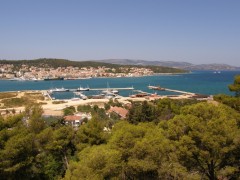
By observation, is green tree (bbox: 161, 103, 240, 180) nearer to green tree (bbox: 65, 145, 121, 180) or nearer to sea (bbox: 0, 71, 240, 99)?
green tree (bbox: 65, 145, 121, 180)

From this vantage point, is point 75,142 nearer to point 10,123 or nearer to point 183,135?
point 10,123

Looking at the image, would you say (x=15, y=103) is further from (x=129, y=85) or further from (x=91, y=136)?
(x=129, y=85)

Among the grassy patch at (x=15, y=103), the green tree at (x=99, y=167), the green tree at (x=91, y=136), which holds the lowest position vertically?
the grassy patch at (x=15, y=103)

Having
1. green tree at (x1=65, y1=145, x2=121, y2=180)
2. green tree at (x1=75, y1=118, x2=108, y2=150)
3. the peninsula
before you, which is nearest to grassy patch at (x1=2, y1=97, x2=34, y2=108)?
green tree at (x1=75, y1=118, x2=108, y2=150)

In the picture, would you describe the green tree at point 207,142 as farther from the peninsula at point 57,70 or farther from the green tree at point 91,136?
the peninsula at point 57,70

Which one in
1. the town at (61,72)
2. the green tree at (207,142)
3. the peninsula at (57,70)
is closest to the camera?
the green tree at (207,142)

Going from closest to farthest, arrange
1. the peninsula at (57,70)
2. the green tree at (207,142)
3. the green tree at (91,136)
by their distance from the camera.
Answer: the green tree at (207,142)
the green tree at (91,136)
the peninsula at (57,70)

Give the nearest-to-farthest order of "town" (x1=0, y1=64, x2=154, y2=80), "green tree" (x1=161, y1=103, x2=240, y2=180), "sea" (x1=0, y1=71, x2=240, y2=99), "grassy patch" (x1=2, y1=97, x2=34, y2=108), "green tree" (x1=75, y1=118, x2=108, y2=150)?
"green tree" (x1=161, y1=103, x2=240, y2=180)
"green tree" (x1=75, y1=118, x2=108, y2=150)
"grassy patch" (x1=2, y1=97, x2=34, y2=108)
"sea" (x1=0, y1=71, x2=240, y2=99)
"town" (x1=0, y1=64, x2=154, y2=80)

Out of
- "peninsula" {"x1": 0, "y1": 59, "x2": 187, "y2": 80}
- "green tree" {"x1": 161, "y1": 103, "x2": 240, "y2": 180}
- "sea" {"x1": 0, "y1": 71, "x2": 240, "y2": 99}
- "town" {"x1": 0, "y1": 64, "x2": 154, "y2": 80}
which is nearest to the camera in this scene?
"green tree" {"x1": 161, "y1": 103, "x2": 240, "y2": 180}

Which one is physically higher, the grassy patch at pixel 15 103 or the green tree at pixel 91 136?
the green tree at pixel 91 136

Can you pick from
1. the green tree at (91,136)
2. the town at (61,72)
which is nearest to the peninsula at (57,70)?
the town at (61,72)

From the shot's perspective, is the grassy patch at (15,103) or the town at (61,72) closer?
the grassy patch at (15,103)

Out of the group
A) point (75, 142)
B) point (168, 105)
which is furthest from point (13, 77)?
point (75, 142)
